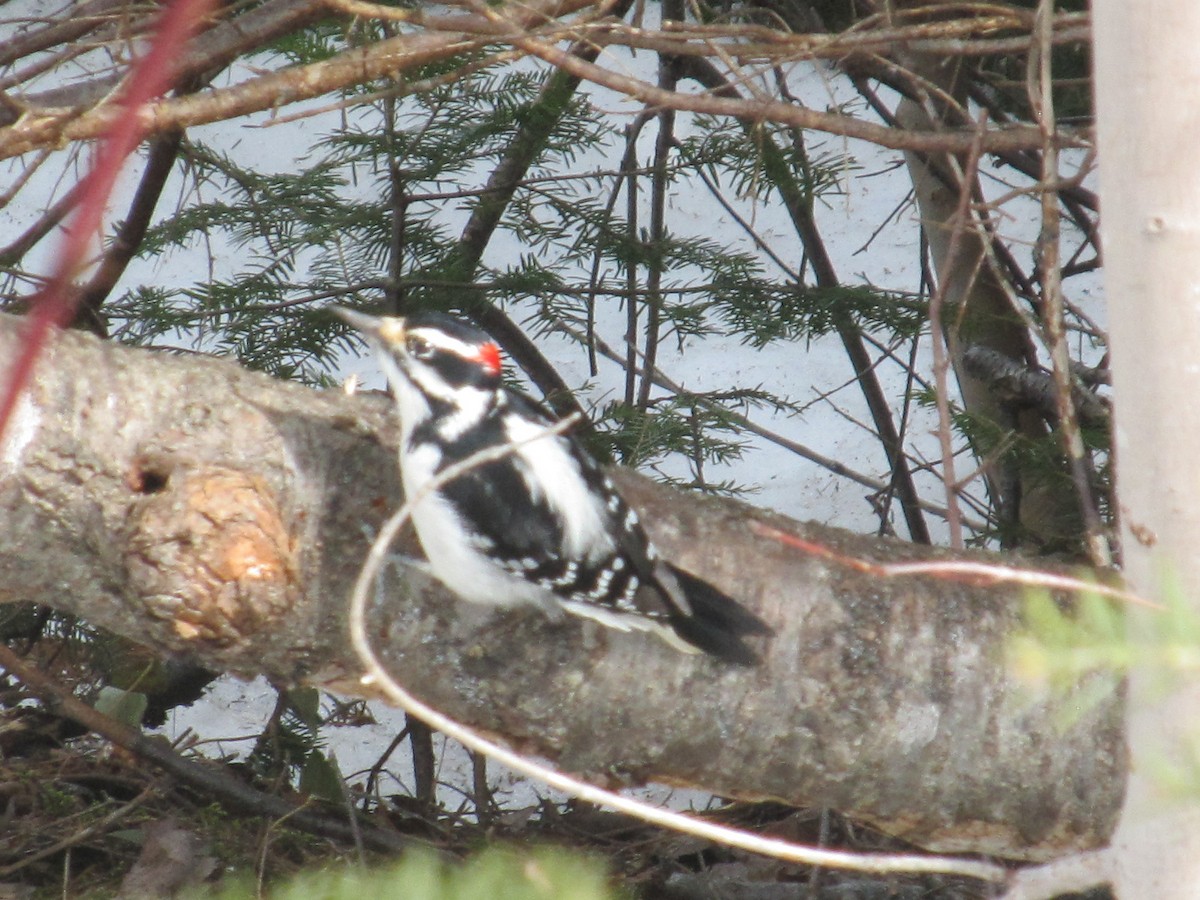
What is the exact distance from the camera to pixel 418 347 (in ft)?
5.55

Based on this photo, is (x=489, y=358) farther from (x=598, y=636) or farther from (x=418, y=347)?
(x=598, y=636)

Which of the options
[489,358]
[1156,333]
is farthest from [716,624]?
[1156,333]

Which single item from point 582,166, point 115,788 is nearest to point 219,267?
point 582,166

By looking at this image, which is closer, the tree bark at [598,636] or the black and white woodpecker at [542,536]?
the tree bark at [598,636]

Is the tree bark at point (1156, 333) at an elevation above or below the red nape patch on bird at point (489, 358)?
below

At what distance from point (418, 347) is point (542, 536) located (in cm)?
34

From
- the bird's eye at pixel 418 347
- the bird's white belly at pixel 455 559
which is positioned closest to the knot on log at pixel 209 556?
the bird's white belly at pixel 455 559

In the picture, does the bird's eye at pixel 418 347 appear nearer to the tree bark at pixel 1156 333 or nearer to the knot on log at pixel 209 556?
the knot on log at pixel 209 556

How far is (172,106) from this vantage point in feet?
4.95

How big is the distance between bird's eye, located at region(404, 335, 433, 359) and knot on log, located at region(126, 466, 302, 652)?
0.36 m

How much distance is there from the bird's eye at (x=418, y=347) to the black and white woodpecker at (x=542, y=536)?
13 millimetres

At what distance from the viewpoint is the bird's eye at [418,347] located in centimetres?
168

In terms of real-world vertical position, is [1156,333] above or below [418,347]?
below

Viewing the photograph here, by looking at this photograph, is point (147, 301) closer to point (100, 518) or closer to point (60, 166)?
point (100, 518)
